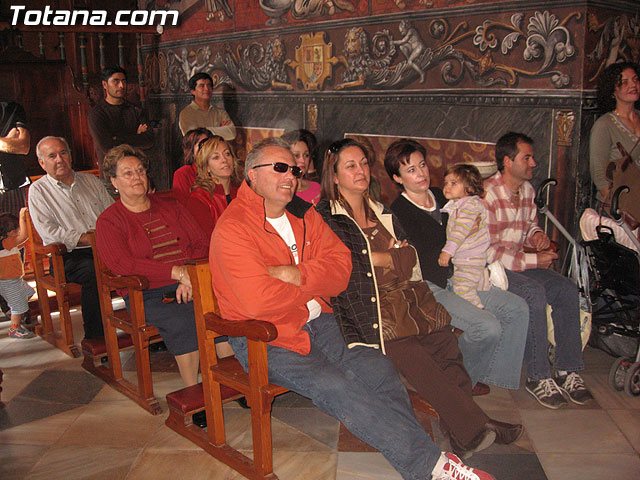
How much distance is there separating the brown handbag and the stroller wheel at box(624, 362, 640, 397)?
4.55ft

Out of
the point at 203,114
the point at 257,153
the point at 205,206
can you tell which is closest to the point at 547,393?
the point at 257,153

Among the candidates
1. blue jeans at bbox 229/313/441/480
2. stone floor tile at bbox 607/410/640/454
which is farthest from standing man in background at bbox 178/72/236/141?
stone floor tile at bbox 607/410/640/454

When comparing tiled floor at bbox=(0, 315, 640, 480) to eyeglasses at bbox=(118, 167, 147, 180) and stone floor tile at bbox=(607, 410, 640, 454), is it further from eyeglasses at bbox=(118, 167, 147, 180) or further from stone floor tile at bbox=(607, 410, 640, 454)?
eyeglasses at bbox=(118, 167, 147, 180)

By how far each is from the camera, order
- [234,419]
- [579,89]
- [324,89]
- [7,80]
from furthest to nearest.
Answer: [7,80]
[324,89]
[579,89]
[234,419]

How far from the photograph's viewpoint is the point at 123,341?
4.28 metres

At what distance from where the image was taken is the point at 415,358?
3225mm

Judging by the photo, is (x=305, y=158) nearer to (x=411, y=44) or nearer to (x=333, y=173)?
(x=333, y=173)

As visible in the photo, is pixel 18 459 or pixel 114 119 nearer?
pixel 18 459

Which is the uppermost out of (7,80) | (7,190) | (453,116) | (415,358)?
(7,80)

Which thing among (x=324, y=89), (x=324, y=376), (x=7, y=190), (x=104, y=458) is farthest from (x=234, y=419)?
(x=7, y=190)

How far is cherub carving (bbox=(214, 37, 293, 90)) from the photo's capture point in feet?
23.7

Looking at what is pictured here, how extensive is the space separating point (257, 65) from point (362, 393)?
5.52 metres

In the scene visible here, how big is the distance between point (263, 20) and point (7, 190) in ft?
11.4

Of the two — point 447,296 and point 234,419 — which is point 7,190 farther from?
point 447,296
